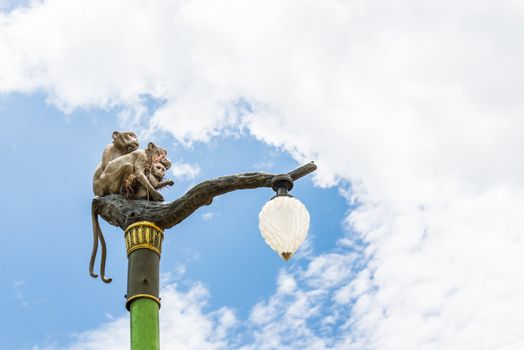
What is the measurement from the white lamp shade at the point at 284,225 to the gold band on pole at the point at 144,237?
985mm

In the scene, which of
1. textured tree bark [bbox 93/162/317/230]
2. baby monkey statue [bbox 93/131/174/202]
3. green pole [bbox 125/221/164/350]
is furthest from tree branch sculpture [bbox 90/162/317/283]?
baby monkey statue [bbox 93/131/174/202]

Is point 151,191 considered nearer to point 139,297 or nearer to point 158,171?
point 158,171

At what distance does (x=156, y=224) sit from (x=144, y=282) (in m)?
0.66

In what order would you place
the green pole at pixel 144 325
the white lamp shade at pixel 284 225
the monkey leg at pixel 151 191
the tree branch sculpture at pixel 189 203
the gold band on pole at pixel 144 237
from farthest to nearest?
the monkey leg at pixel 151 191 < the tree branch sculpture at pixel 189 203 < the gold band on pole at pixel 144 237 < the white lamp shade at pixel 284 225 < the green pole at pixel 144 325

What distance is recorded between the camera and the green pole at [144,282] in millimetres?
6312

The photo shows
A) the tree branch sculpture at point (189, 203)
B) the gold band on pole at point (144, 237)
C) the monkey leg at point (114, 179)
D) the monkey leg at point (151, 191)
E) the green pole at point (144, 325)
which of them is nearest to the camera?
the green pole at point (144, 325)

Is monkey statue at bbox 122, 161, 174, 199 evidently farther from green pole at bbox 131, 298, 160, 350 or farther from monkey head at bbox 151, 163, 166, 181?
green pole at bbox 131, 298, 160, 350

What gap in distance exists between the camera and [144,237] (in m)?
6.95

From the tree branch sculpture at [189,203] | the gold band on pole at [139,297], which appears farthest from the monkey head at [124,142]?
the gold band on pole at [139,297]

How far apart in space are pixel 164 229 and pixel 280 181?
1151 millimetres

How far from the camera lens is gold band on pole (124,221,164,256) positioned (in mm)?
6918

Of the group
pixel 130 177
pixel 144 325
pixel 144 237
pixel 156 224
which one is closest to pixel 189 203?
pixel 156 224

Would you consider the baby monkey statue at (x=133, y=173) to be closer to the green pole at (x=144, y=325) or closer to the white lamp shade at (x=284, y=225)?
the green pole at (x=144, y=325)

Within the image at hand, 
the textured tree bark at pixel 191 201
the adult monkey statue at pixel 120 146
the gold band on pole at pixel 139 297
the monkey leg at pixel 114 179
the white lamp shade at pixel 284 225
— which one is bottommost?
the gold band on pole at pixel 139 297
